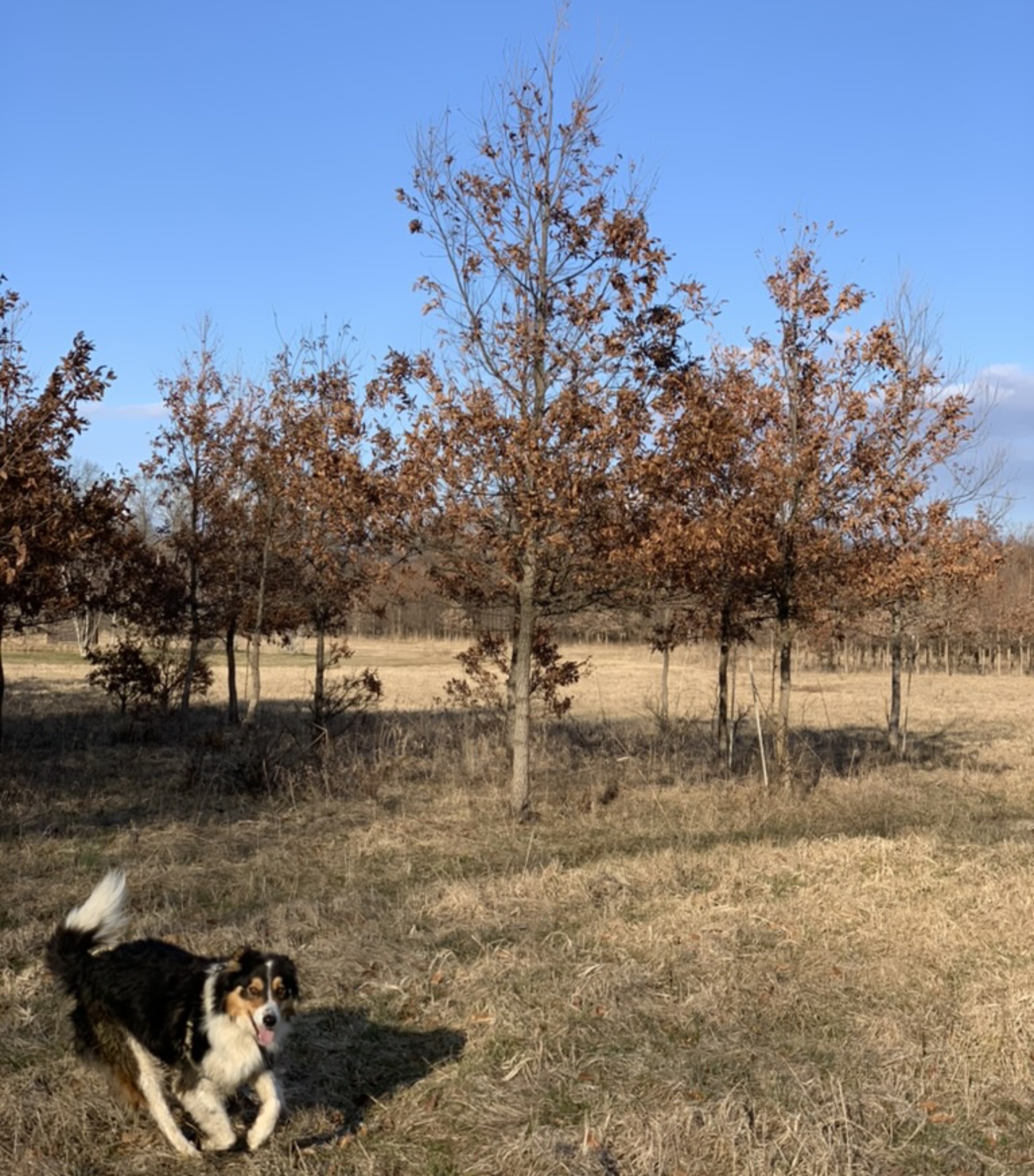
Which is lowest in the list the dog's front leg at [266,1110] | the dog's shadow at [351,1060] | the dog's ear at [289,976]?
the dog's shadow at [351,1060]

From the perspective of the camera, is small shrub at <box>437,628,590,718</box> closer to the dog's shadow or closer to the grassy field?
the grassy field

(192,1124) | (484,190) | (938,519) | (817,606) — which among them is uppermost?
(484,190)

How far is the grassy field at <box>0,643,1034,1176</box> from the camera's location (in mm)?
4531

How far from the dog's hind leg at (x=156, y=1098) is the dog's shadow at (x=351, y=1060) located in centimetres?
49

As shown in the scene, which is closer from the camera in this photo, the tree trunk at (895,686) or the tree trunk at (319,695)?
the tree trunk at (319,695)

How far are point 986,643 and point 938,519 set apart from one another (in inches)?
1807

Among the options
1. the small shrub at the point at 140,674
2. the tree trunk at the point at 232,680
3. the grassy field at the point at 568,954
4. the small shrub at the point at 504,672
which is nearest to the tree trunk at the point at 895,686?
the grassy field at the point at 568,954

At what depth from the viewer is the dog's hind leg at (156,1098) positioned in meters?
4.41

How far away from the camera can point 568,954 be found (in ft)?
22.4

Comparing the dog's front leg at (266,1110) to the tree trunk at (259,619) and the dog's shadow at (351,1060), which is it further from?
the tree trunk at (259,619)

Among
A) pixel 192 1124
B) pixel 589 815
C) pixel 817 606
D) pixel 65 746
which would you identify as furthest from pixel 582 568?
pixel 65 746

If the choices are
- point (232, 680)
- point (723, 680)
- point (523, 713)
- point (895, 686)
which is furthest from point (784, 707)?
point (232, 680)

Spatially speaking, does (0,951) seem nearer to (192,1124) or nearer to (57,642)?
(192,1124)

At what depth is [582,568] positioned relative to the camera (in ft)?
38.9
